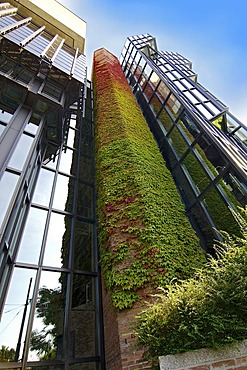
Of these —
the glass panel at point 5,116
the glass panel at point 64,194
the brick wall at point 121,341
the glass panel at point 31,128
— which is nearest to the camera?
the brick wall at point 121,341

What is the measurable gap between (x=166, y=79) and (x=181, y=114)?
3.27 m

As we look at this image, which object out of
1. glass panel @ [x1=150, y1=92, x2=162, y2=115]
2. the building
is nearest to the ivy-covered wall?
the building

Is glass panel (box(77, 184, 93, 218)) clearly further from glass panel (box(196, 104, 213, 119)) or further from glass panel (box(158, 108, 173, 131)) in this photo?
glass panel (box(196, 104, 213, 119))

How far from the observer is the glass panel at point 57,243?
6.81 metres

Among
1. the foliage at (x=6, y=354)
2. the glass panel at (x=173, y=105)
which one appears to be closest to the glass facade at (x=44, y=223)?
the foliage at (x=6, y=354)

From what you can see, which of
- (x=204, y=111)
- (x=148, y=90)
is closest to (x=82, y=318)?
(x=204, y=111)

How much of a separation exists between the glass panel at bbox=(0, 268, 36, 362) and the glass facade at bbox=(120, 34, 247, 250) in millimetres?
4885

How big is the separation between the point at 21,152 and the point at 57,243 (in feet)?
9.94

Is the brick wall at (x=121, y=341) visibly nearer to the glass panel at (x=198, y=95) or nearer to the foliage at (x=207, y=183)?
the foliage at (x=207, y=183)

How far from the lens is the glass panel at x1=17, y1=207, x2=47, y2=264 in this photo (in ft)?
21.2

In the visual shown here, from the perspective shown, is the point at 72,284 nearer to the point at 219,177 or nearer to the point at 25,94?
the point at 219,177

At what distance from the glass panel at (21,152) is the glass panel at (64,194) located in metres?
2.02

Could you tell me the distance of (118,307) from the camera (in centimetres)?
504

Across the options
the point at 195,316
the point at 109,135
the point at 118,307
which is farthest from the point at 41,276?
the point at 109,135
